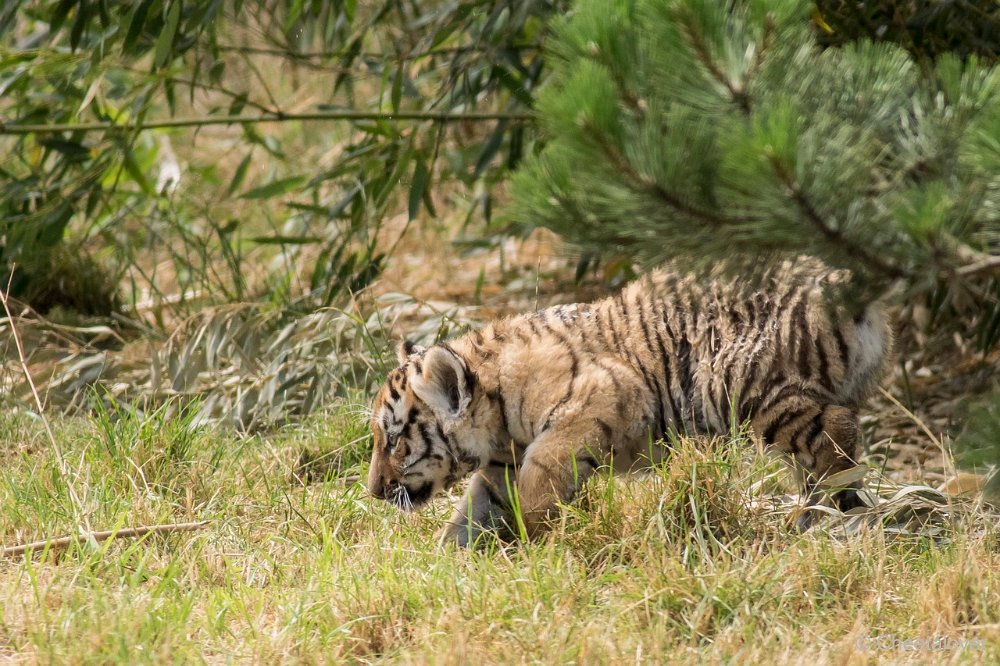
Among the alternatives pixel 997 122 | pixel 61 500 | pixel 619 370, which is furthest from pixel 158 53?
pixel 997 122

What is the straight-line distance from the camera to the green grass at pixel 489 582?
2.91m

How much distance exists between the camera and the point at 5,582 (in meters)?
3.39

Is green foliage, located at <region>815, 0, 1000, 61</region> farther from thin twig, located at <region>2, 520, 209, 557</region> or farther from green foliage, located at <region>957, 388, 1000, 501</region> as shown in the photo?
thin twig, located at <region>2, 520, 209, 557</region>

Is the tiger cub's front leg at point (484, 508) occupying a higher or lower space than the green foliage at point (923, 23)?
lower

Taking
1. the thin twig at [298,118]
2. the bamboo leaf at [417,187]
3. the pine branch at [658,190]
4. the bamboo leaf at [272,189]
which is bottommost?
the bamboo leaf at [272,189]

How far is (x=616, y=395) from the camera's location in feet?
12.8

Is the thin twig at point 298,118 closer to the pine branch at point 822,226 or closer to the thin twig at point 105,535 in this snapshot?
the thin twig at point 105,535

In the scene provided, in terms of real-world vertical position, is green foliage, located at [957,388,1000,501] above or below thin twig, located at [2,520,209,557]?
above

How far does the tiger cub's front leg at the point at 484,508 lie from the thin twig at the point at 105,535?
0.77m

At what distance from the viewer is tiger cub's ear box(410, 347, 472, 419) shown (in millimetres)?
3990

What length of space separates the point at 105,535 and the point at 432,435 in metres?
1.05

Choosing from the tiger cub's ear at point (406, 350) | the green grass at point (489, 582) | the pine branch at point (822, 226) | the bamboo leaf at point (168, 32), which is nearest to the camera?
the pine branch at point (822, 226)

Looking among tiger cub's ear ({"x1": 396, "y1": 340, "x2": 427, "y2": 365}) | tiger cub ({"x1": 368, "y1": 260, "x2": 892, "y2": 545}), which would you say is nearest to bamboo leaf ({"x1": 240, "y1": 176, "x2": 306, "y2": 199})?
tiger cub's ear ({"x1": 396, "y1": 340, "x2": 427, "y2": 365})

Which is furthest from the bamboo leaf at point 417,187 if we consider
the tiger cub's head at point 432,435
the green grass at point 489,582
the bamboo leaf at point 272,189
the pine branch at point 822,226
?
the pine branch at point 822,226
